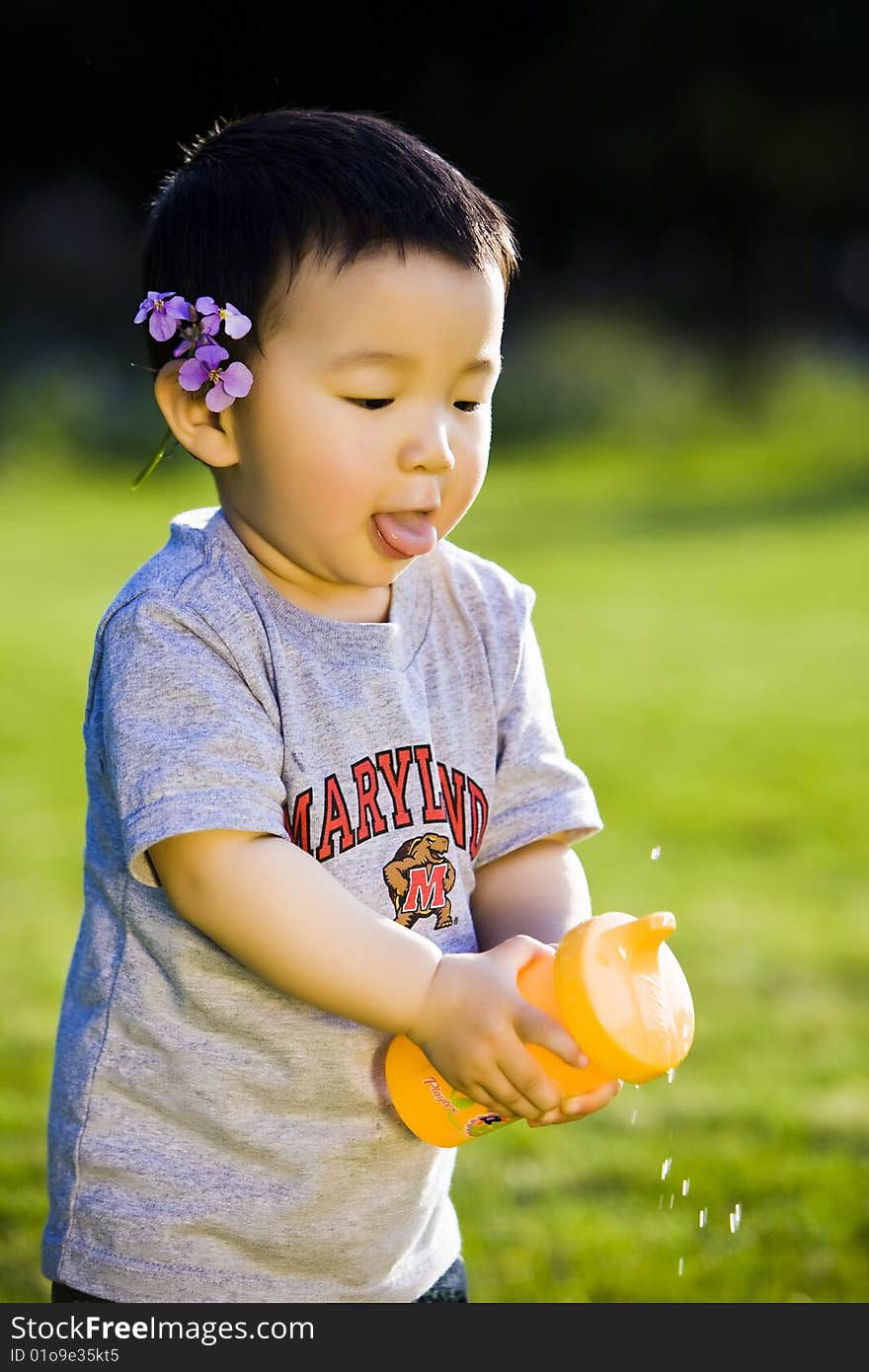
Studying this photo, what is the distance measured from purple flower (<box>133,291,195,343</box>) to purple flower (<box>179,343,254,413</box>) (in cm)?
3

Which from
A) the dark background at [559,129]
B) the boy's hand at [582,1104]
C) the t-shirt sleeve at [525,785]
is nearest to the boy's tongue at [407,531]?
the t-shirt sleeve at [525,785]

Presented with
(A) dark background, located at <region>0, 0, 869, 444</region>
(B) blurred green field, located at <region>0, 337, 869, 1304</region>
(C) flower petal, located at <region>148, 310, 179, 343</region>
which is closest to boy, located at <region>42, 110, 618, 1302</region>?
(C) flower petal, located at <region>148, 310, 179, 343</region>

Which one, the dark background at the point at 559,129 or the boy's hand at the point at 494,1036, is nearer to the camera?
the boy's hand at the point at 494,1036

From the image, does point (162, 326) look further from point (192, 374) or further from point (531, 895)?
point (531, 895)

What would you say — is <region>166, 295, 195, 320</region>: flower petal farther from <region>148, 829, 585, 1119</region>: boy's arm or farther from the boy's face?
<region>148, 829, 585, 1119</region>: boy's arm

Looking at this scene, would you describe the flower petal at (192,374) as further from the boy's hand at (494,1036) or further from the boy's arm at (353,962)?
the boy's hand at (494,1036)

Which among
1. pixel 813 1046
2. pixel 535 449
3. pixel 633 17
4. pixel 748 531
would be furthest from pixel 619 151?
pixel 813 1046

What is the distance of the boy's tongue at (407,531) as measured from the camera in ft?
4.79

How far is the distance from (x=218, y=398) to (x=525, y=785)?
51cm

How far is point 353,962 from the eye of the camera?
138 centimetres

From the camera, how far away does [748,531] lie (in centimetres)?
984

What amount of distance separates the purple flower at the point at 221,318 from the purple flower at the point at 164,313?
18 mm

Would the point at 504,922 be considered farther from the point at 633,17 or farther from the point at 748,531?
the point at 633,17

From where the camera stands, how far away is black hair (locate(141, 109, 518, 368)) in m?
1.42
